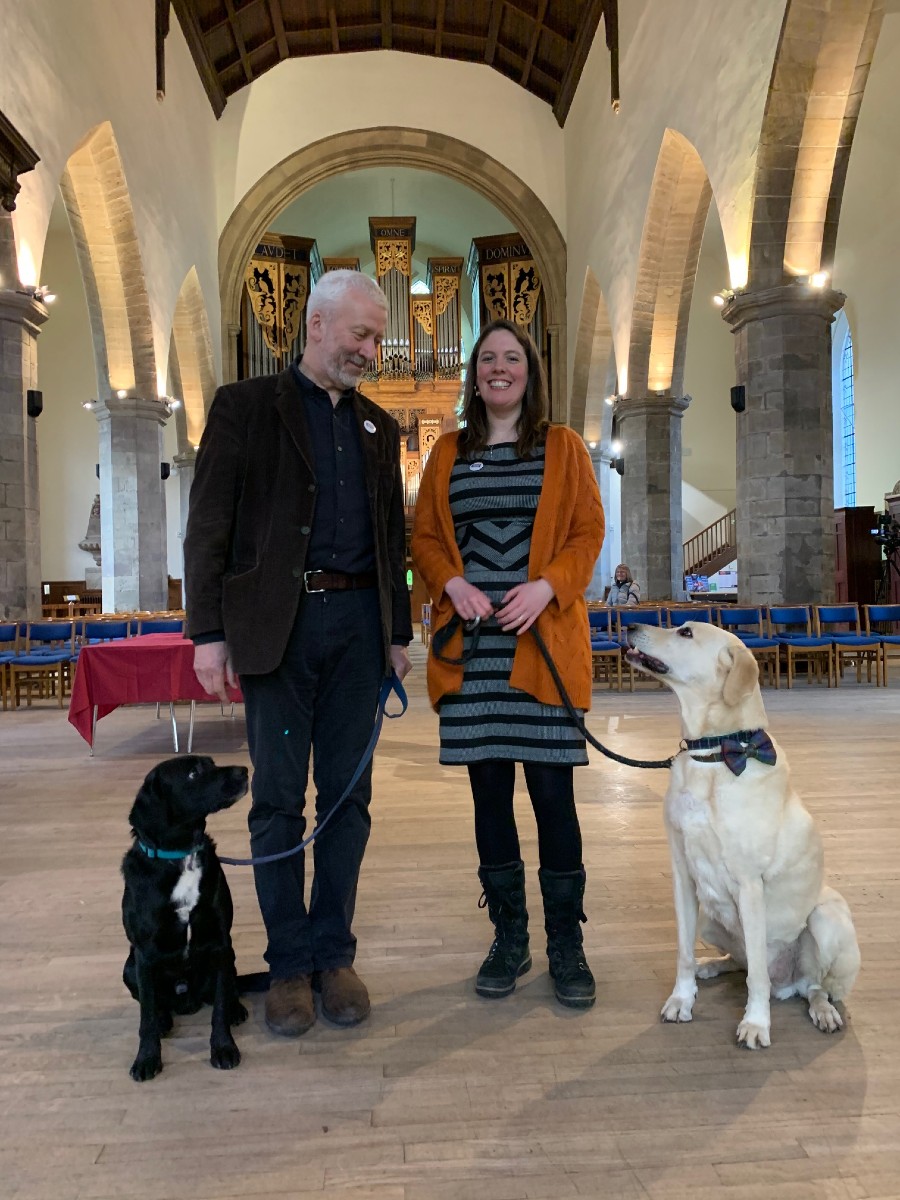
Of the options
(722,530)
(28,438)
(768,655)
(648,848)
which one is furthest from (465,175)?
(648,848)

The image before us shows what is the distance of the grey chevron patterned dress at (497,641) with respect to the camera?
1.83 m

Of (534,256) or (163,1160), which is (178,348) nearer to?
(534,256)

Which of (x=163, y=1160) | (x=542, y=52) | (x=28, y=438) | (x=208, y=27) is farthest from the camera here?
(x=542, y=52)

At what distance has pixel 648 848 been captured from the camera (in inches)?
116

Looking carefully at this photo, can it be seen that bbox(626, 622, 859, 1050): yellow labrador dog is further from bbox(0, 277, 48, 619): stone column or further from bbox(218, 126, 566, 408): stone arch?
bbox(218, 126, 566, 408): stone arch

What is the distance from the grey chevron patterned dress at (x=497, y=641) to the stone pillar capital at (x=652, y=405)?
34.0ft

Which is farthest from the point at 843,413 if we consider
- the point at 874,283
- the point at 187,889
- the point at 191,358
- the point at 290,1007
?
the point at 187,889

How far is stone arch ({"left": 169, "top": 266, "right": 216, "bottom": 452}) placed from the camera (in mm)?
14117

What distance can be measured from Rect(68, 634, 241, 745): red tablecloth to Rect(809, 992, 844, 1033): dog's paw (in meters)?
3.42

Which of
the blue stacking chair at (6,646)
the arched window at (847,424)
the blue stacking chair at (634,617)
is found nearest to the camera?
the blue stacking chair at (6,646)

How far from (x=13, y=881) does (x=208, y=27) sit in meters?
14.6

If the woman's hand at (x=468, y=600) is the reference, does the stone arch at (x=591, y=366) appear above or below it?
above

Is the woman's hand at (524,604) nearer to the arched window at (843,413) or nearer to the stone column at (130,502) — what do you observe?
the stone column at (130,502)

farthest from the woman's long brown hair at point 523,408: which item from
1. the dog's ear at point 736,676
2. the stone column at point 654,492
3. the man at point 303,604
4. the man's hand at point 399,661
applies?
the stone column at point 654,492
